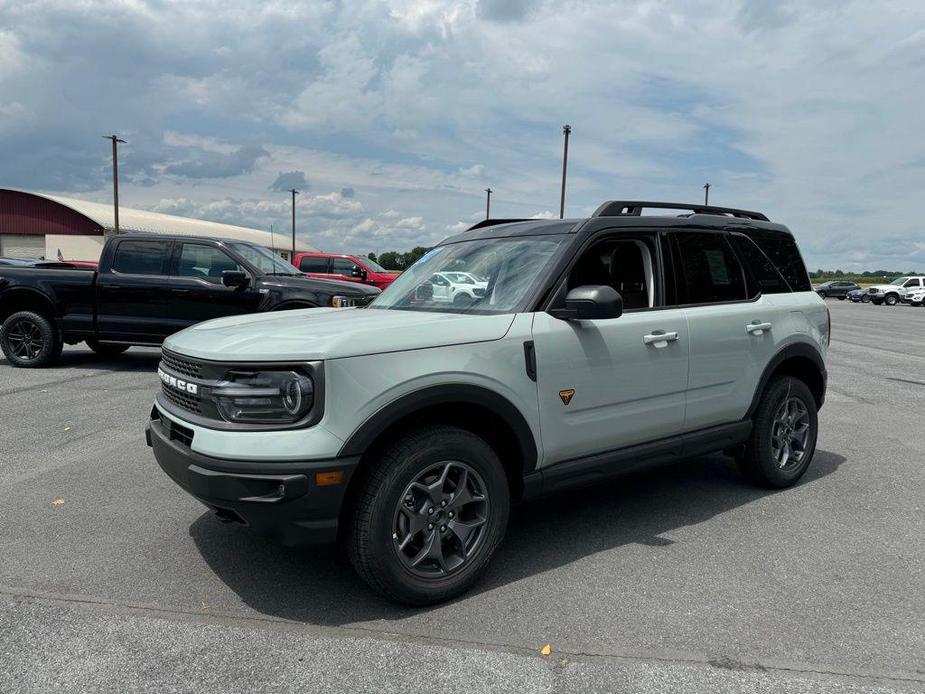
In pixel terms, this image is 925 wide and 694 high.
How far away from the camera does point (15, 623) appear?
2967 mm

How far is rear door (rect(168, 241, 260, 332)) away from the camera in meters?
9.44

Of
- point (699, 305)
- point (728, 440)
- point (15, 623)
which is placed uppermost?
point (699, 305)

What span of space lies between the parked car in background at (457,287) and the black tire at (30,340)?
767cm

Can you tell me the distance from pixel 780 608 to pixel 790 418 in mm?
2052

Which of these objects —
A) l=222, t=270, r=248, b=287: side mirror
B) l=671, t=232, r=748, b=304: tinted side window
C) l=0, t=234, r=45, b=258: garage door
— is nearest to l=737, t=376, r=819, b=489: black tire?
l=671, t=232, r=748, b=304: tinted side window

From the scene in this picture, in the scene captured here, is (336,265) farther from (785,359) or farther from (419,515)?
(419,515)

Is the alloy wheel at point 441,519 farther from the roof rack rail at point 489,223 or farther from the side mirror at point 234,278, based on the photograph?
the side mirror at point 234,278

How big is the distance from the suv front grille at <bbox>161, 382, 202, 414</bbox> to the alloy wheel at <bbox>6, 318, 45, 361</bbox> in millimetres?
7628

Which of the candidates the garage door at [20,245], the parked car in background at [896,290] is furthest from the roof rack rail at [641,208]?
the garage door at [20,245]

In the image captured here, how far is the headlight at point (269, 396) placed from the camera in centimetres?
288

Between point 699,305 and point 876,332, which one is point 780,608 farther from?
point 876,332

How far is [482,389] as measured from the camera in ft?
10.6

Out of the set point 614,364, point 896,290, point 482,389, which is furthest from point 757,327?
point 896,290

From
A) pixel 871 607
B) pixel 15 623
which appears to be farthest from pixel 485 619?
pixel 15 623
